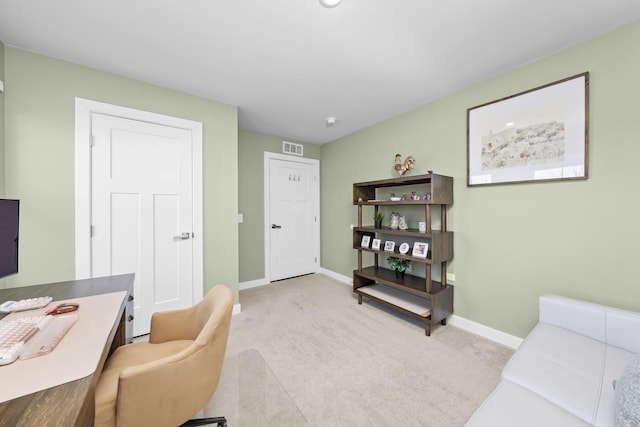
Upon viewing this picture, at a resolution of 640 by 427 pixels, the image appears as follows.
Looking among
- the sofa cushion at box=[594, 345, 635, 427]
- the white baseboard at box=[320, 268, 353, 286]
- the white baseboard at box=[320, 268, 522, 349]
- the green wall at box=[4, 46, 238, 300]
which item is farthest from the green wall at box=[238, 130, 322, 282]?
the sofa cushion at box=[594, 345, 635, 427]

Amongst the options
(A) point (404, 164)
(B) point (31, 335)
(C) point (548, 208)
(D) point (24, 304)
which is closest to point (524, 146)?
(C) point (548, 208)

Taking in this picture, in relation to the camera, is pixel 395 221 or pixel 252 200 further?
pixel 252 200

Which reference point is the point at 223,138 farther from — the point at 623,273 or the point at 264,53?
the point at 623,273

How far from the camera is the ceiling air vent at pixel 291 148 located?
12.9 feet

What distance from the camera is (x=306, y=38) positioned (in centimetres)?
167

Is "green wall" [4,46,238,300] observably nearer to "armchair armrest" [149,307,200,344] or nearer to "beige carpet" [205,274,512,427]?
"armchair armrest" [149,307,200,344]

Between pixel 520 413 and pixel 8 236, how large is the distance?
2.54m

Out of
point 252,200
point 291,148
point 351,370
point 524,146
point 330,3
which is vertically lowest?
point 351,370

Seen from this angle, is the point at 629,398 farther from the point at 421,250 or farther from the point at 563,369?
the point at 421,250

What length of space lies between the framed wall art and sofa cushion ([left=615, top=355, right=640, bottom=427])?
1.40 m

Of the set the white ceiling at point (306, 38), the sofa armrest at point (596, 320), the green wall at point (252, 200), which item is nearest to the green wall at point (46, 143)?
the white ceiling at point (306, 38)

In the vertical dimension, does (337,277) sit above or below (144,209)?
below

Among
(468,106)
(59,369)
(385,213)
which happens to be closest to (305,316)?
(385,213)

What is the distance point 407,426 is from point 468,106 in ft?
8.81
